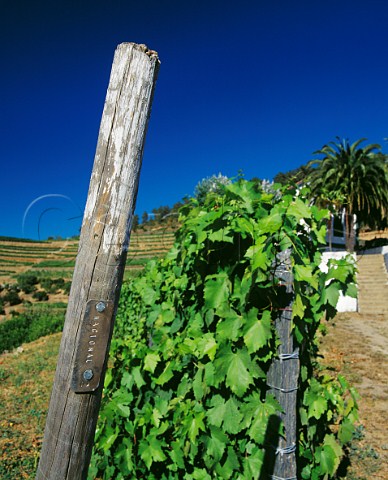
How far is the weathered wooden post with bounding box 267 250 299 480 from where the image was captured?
83.2 inches

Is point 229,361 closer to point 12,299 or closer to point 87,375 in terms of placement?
point 87,375

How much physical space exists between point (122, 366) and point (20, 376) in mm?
6185

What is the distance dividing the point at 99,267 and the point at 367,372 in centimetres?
650

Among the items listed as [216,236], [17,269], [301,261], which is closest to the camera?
[301,261]

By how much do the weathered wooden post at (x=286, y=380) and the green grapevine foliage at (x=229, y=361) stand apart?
46mm

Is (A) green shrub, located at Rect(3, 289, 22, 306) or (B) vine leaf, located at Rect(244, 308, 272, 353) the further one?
(A) green shrub, located at Rect(3, 289, 22, 306)

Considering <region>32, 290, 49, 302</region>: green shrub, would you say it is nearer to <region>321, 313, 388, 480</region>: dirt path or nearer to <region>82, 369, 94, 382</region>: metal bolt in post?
<region>321, 313, 388, 480</region>: dirt path

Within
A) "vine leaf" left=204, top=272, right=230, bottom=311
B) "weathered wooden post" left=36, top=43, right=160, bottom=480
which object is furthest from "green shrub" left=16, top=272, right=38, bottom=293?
"weathered wooden post" left=36, top=43, right=160, bottom=480

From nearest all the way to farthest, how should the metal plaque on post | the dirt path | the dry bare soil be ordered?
the metal plaque on post
the dirt path
the dry bare soil

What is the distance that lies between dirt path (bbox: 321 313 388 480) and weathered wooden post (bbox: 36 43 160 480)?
297cm

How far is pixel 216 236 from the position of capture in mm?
2273

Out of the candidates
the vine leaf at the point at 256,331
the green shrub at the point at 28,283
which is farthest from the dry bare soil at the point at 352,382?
the green shrub at the point at 28,283

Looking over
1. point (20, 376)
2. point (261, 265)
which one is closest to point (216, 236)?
point (261, 265)

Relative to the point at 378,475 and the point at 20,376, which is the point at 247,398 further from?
the point at 20,376
